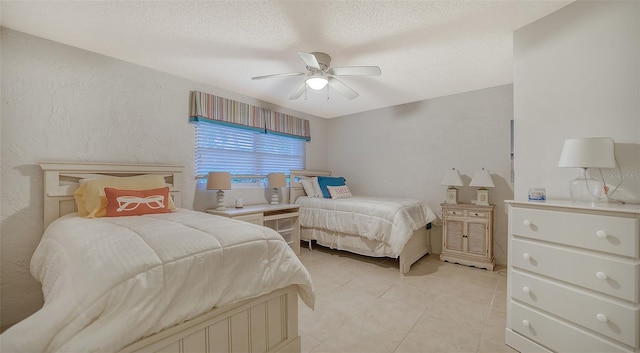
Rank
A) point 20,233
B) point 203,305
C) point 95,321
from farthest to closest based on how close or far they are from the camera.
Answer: point 20,233, point 203,305, point 95,321

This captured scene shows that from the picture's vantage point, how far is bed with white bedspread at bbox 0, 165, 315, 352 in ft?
2.91

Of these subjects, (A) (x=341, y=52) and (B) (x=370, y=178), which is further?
(B) (x=370, y=178)

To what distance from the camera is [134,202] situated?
2.09 meters

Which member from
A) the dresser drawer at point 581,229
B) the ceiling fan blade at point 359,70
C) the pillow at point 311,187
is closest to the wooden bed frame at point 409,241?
the pillow at point 311,187

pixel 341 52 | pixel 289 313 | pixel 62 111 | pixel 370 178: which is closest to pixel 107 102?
pixel 62 111

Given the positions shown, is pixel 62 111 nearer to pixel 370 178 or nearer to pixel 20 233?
pixel 20 233

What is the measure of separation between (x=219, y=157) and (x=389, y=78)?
96.6 inches

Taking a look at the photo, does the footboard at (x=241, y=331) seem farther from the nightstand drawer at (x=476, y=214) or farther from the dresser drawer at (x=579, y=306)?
the nightstand drawer at (x=476, y=214)

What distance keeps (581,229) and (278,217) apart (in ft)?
9.46

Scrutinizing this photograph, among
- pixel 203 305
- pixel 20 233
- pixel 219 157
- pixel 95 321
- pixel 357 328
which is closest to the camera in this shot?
pixel 95 321

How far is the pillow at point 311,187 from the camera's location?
13.7 feet

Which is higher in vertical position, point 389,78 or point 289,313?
point 389,78

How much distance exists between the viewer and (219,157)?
348cm

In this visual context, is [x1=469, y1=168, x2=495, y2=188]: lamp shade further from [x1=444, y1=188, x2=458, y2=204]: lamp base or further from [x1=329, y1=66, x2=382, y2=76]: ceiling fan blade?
[x1=329, y1=66, x2=382, y2=76]: ceiling fan blade
